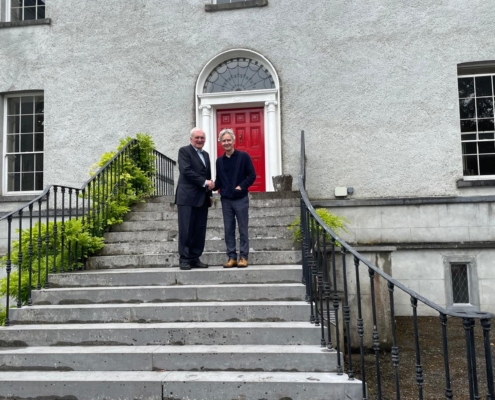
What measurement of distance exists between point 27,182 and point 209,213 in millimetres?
4972

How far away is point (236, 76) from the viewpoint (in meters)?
8.73

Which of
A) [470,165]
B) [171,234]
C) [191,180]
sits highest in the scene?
[470,165]

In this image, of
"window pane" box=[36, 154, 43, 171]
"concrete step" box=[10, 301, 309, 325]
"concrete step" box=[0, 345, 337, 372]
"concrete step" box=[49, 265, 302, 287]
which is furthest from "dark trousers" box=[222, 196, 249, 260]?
"window pane" box=[36, 154, 43, 171]

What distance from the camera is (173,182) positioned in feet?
27.9

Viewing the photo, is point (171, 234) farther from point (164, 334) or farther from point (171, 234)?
point (164, 334)

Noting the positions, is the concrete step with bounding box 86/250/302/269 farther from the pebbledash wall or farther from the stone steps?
the pebbledash wall

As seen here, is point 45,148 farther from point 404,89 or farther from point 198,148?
point 404,89

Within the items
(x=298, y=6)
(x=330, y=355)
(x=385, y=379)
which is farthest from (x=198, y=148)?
(x=298, y=6)

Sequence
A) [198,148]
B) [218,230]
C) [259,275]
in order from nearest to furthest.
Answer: [259,275]
[198,148]
[218,230]

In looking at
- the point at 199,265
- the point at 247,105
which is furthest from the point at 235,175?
the point at 247,105

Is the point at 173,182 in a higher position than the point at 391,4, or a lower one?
lower

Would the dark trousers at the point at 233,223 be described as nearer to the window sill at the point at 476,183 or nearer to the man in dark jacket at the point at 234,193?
the man in dark jacket at the point at 234,193

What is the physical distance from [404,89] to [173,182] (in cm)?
475

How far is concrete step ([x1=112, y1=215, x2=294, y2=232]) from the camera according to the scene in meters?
6.02
